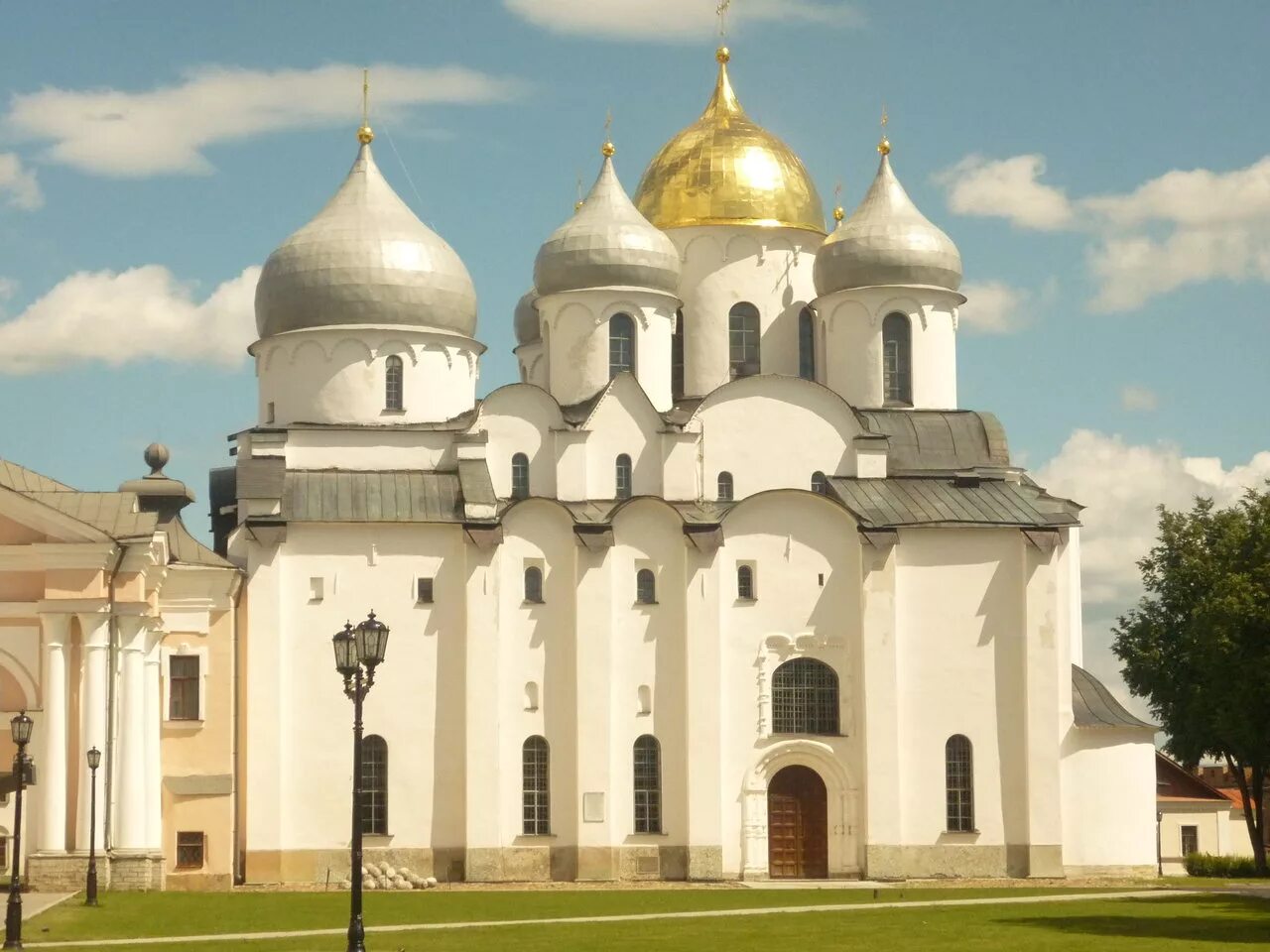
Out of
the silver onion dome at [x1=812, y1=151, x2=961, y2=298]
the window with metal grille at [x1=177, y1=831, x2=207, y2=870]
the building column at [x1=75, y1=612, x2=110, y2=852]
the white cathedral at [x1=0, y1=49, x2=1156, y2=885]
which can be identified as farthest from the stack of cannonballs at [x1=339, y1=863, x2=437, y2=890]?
the silver onion dome at [x1=812, y1=151, x2=961, y2=298]

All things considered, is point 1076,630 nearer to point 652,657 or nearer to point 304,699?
point 652,657

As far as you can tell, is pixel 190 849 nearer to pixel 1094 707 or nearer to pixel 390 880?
pixel 390 880

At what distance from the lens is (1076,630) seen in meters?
49.0

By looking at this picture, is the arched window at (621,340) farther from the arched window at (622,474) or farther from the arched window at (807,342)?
the arched window at (807,342)

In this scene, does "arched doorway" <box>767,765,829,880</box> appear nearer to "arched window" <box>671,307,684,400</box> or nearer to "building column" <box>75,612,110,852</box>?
"arched window" <box>671,307,684,400</box>

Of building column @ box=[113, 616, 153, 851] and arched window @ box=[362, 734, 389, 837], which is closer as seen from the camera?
building column @ box=[113, 616, 153, 851]

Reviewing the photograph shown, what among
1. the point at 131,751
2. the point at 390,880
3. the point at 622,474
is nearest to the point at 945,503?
the point at 622,474

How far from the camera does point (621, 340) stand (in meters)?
48.8

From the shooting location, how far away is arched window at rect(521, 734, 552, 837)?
45.0m

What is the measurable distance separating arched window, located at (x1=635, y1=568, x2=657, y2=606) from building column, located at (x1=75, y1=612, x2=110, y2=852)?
11208 mm

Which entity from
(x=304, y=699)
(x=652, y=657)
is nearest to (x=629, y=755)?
(x=652, y=657)

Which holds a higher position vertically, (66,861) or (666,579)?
(666,579)

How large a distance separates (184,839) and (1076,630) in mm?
18537

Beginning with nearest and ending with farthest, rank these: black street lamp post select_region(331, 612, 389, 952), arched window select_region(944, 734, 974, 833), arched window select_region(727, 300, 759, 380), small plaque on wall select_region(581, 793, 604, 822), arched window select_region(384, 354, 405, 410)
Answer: black street lamp post select_region(331, 612, 389, 952) < small plaque on wall select_region(581, 793, 604, 822) < arched window select_region(944, 734, 974, 833) < arched window select_region(384, 354, 405, 410) < arched window select_region(727, 300, 759, 380)
